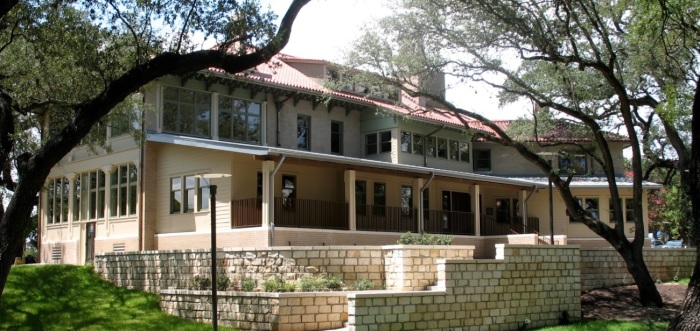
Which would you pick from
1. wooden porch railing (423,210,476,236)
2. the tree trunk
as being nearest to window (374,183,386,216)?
wooden porch railing (423,210,476,236)

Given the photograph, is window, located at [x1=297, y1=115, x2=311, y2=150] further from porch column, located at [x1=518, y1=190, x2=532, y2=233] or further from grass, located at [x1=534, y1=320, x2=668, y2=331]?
grass, located at [x1=534, y1=320, x2=668, y2=331]

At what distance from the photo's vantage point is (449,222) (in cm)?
3016

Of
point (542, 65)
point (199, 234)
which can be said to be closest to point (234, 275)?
point (199, 234)

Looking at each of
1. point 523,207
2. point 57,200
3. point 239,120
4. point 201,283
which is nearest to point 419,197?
point 239,120

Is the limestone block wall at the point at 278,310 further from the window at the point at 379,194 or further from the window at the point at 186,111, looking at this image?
the window at the point at 379,194

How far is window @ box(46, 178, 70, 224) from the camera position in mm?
29750

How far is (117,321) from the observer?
16953 millimetres

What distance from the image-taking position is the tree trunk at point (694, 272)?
37.0 ft

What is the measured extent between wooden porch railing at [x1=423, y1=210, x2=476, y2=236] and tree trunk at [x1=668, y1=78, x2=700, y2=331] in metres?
17.0

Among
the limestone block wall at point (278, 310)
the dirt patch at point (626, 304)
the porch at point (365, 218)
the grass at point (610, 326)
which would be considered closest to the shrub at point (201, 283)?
the limestone block wall at point (278, 310)

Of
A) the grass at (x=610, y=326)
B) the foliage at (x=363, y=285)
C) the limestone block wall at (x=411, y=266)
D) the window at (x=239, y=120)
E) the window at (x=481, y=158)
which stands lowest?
the grass at (x=610, y=326)

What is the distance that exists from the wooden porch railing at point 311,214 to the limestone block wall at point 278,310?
689cm

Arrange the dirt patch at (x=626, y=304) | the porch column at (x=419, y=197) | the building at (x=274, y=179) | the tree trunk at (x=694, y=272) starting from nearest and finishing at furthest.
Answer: the tree trunk at (x=694, y=272), the dirt patch at (x=626, y=304), the building at (x=274, y=179), the porch column at (x=419, y=197)

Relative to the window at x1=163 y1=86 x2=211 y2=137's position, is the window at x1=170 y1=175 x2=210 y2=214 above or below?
below
